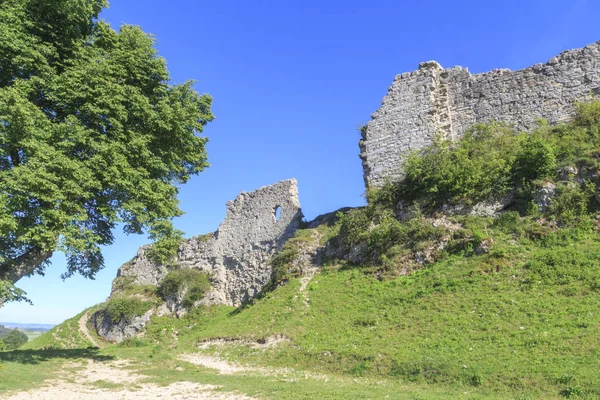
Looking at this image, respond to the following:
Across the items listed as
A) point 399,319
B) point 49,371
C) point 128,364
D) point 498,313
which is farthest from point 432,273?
point 49,371

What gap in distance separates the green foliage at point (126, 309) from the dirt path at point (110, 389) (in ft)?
33.4

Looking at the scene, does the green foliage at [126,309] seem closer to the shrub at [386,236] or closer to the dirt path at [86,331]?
the dirt path at [86,331]

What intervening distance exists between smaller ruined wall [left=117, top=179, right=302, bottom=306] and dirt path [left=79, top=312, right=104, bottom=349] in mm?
4756

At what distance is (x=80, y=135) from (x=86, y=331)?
660 inches

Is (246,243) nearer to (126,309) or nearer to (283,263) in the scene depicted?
(283,263)

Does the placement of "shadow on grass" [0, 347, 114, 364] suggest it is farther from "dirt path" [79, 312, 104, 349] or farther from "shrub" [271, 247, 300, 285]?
"dirt path" [79, 312, 104, 349]

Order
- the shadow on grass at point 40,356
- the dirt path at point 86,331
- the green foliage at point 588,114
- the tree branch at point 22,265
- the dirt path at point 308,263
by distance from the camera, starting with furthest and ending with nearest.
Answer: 1. the dirt path at point 86,331
2. the dirt path at point 308,263
3. the green foliage at point 588,114
4. the shadow on grass at point 40,356
5. the tree branch at point 22,265

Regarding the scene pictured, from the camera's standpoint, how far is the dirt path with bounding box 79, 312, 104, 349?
20.5 m

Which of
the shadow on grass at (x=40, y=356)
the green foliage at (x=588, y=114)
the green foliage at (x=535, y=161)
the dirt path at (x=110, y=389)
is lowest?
the dirt path at (x=110, y=389)

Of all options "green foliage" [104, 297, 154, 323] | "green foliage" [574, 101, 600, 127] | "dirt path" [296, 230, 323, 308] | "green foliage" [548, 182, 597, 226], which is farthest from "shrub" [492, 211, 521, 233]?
"green foliage" [104, 297, 154, 323]

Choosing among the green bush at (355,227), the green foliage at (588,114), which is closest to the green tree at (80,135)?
the green bush at (355,227)

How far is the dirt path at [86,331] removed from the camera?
20.5m

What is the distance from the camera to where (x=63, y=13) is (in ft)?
34.6

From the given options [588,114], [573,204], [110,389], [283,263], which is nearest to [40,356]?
[110,389]
